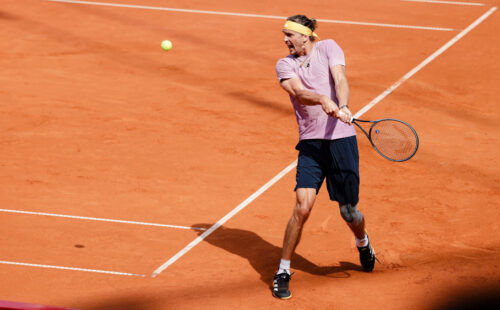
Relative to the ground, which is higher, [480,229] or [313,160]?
[313,160]

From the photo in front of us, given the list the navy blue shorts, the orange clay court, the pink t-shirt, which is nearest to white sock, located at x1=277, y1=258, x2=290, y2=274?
the orange clay court

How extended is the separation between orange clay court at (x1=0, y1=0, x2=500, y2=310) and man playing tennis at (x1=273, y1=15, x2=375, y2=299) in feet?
2.11

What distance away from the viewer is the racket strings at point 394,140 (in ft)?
23.4

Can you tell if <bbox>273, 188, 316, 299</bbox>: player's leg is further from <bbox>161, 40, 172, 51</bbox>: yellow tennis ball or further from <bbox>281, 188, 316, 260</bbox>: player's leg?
<bbox>161, 40, 172, 51</bbox>: yellow tennis ball

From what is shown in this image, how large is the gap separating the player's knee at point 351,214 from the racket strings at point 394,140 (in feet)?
1.79

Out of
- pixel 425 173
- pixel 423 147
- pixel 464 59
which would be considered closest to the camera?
pixel 425 173

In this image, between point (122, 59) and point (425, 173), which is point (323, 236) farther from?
point (122, 59)

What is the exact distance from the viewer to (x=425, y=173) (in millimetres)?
10320

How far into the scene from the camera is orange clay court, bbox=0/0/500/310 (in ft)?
24.1

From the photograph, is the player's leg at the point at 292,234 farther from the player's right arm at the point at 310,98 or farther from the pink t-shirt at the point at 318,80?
the player's right arm at the point at 310,98

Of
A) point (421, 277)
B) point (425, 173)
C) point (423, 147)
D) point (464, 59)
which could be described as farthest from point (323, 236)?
point (464, 59)

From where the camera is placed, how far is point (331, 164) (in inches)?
277

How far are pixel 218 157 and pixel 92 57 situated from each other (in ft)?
18.4

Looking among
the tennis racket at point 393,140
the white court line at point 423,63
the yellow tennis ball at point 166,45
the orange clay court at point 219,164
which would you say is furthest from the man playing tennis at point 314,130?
the yellow tennis ball at point 166,45
